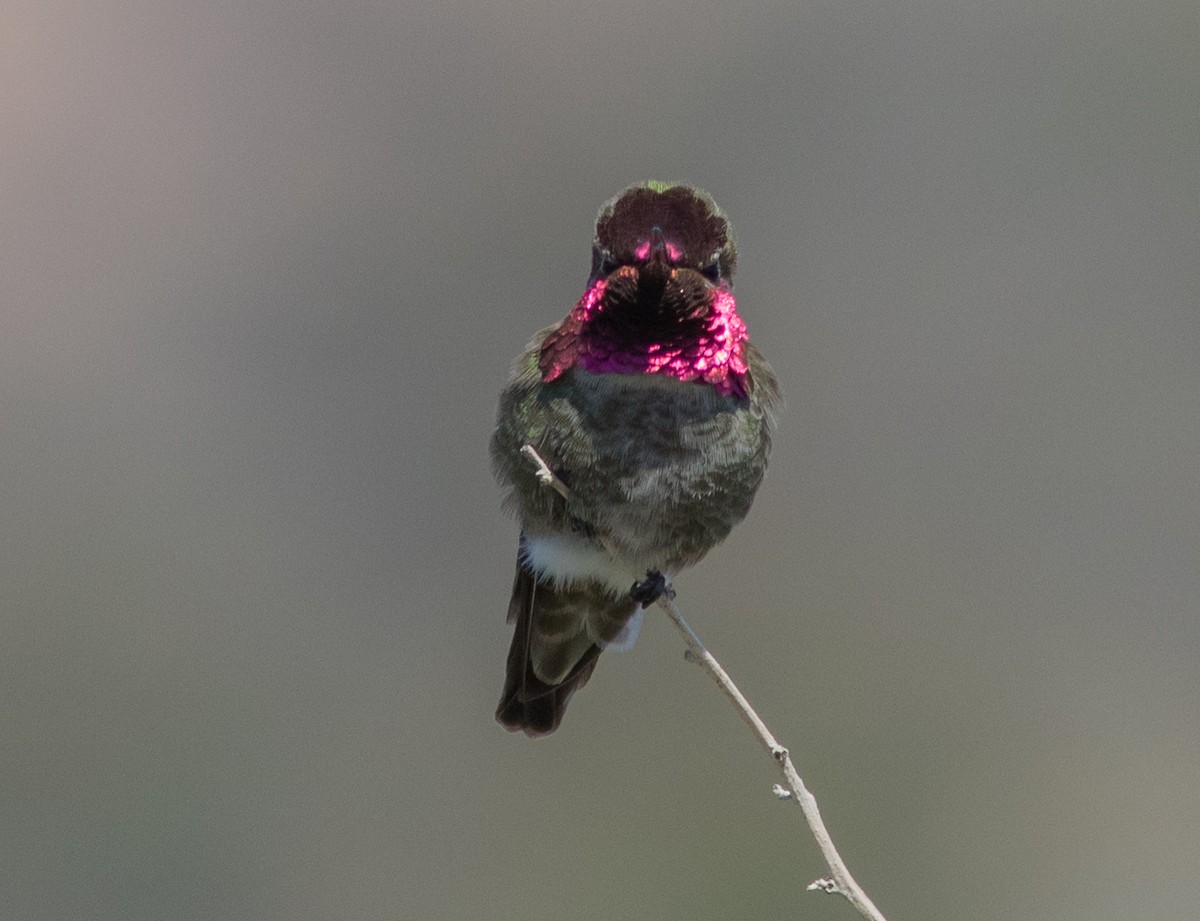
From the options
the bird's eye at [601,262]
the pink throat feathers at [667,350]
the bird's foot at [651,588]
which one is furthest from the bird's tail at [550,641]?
the bird's eye at [601,262]

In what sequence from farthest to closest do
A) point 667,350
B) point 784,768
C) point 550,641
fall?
1. point 550,641
2. point 667,350
3. point 784,768

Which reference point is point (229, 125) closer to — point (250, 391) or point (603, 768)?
point (250, 391)

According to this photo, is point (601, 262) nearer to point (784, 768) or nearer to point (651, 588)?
point (651, 588)

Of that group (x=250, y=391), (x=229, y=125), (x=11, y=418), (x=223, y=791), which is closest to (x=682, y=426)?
(x=223, y=791)

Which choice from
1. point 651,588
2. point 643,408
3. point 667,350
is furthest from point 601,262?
point 651,588

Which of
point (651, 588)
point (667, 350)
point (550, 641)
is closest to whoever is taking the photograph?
point (667, 350)

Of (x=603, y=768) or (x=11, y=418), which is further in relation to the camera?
(x=11, y=418)
